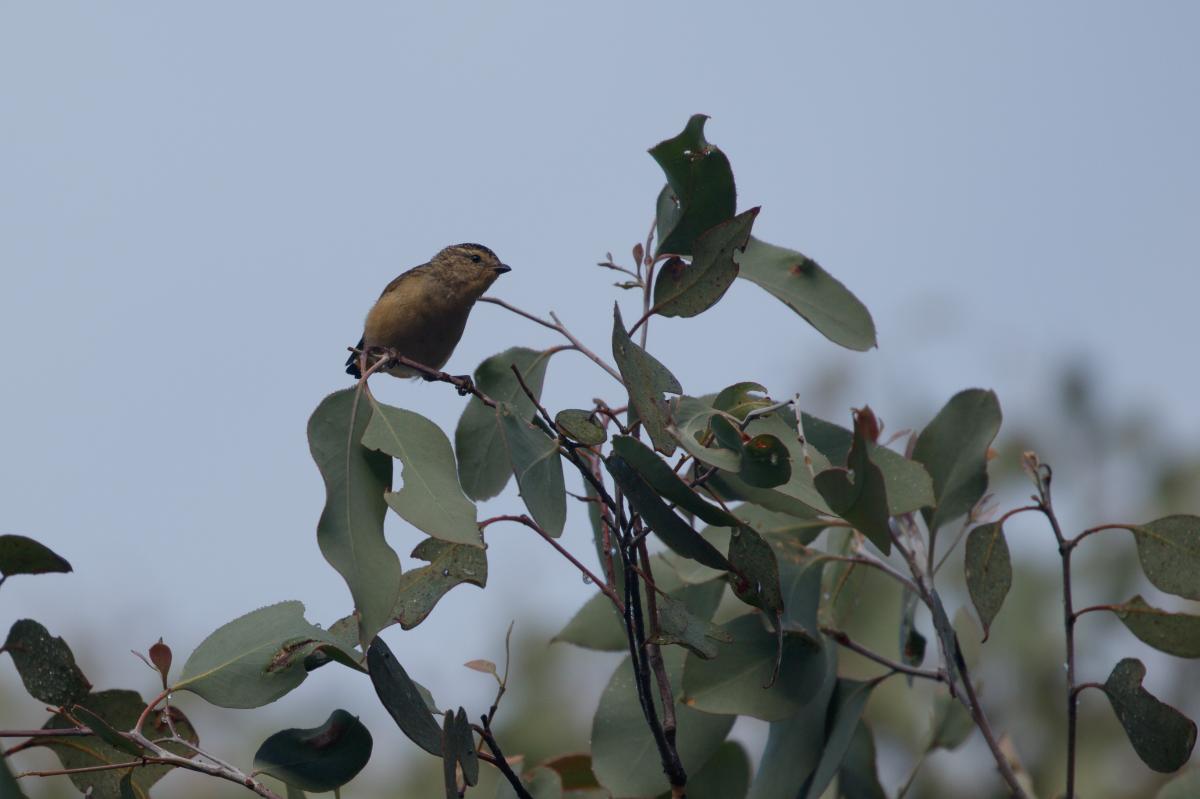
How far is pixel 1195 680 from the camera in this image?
6441 millimetres

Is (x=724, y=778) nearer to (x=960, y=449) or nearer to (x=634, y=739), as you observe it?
(x=634, y=739)

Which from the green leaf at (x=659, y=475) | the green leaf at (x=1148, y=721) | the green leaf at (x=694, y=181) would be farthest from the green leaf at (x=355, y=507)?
the green leaf at (x=1148, y=721)

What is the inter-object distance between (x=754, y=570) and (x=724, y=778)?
0.98 m

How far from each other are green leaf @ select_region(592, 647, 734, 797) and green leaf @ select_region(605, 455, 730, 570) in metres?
0.77

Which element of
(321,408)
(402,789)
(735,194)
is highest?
(735,194)

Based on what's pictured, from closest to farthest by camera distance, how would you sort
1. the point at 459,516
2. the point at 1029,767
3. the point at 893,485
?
the point at 459,516 < the point at 893,485 < the point at 1029,767

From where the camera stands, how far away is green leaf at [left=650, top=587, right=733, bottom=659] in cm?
218

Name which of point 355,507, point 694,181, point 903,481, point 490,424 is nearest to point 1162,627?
point 903,481

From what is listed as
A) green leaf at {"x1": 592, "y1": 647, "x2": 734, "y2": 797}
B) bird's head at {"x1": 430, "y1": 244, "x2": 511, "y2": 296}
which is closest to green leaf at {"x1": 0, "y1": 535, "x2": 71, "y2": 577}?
green leaf at {"x1": 592, "y1": 647, "x2": 734, "y2": 797}

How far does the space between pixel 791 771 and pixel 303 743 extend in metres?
1.13

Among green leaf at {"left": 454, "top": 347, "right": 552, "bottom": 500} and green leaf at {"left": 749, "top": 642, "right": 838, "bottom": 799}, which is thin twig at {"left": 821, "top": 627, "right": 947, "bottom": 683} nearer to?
green leaf at {"left": 749, "top": 642, "right": 838, "bottom": 799}

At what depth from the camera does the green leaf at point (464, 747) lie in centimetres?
206

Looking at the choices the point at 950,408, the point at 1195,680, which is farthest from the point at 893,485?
the point at 1195,680

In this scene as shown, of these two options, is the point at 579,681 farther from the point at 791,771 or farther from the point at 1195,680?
the point at 791,771
